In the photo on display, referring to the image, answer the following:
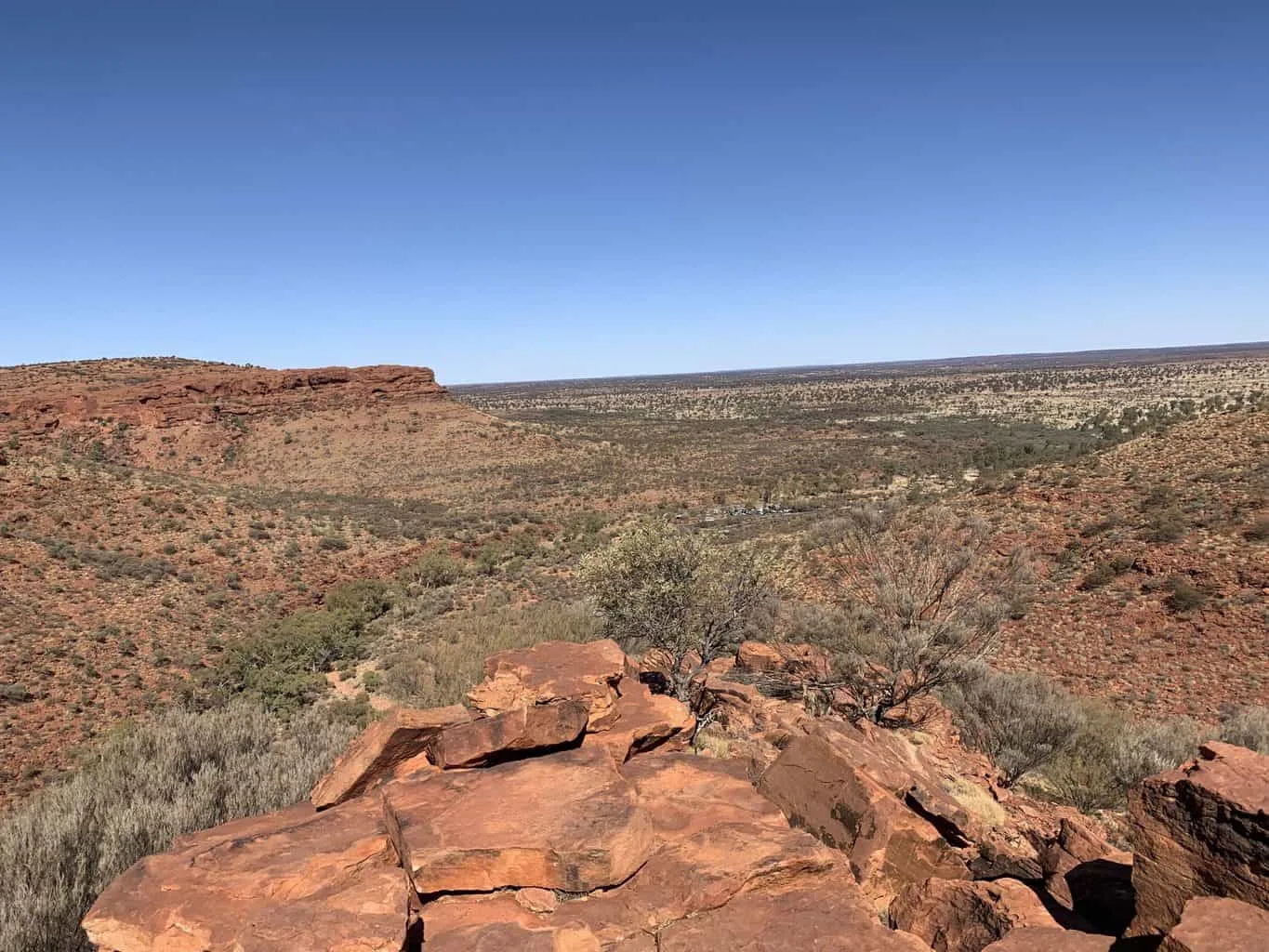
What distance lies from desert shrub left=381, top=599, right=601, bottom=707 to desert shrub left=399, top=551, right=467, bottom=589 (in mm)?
4114

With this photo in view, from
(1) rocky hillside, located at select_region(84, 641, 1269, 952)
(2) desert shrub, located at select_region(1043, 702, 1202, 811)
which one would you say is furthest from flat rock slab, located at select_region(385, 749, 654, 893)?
(2) desert shrub, located at select_region(1043, 702, 1202, 811)

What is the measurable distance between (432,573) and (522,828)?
2043 cm

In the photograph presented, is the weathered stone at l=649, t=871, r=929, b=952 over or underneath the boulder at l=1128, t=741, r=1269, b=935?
underneath

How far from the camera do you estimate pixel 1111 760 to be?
973 centimetres

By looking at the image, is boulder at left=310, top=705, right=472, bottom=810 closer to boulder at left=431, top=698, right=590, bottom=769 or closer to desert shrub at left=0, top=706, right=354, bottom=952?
boulder at left=431, top=698, right=590, bottom=769

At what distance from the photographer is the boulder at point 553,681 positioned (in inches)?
283

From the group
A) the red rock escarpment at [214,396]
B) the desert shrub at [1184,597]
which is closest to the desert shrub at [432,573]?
the desert shrub at [1184,597]

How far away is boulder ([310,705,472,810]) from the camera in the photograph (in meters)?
6.22

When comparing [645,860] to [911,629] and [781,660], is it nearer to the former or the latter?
[911,629]

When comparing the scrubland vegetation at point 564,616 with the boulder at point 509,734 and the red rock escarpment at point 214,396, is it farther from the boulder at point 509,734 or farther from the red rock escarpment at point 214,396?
the red rock escarpment at point 214,396

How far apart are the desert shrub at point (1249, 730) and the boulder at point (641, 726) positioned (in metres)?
8.63

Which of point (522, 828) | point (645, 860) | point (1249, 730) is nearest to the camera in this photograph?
point (522, 828)

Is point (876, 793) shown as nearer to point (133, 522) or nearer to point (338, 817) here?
point (338, 817)

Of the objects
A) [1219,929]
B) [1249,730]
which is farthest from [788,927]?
[1249,730]
